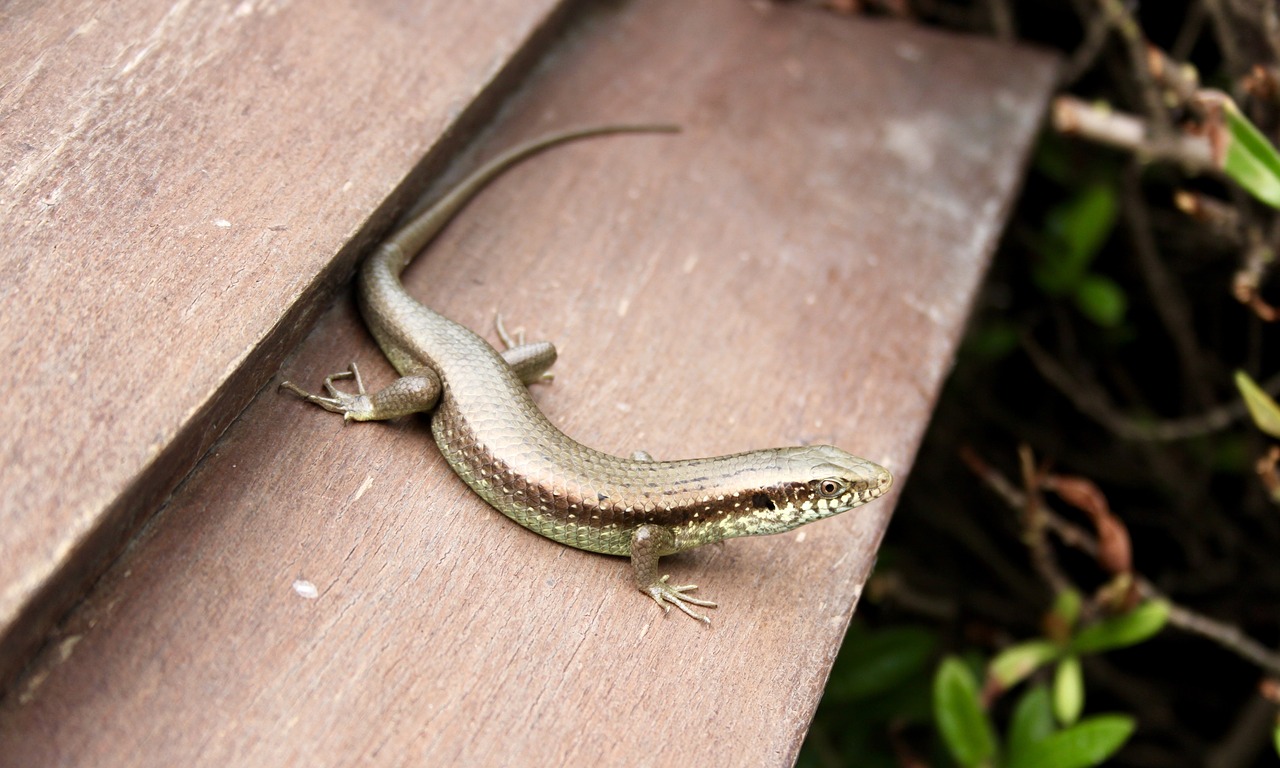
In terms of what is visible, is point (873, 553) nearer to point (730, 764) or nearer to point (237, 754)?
point (730, 764)

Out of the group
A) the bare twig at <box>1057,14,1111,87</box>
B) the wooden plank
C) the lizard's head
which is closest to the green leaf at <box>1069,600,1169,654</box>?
the lizard's head

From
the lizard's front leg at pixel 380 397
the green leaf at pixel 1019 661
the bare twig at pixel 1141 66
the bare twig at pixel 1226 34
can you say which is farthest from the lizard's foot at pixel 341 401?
the bare twig at pixel 1226 34

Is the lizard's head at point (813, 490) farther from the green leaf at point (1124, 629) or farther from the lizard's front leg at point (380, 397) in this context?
the green leaf at point (1124, 629)

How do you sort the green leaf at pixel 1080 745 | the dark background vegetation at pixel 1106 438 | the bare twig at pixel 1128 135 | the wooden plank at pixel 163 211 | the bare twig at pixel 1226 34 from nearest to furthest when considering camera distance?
the wooden plank at pixel 163 211, the green leaf at pixel 1080 745, the bare twig at pixel 1226 34, the bare twig at pixel 1128 135, the dark background vegetation at pixel 1106 438

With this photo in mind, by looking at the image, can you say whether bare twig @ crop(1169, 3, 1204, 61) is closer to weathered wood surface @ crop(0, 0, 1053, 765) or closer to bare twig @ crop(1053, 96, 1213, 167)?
bare twig @ crop(1053, 96, 1213, 167)

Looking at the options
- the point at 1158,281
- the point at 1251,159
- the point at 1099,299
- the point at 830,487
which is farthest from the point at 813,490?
the point at 1158,281

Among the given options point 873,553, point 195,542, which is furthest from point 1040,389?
point 195,542
